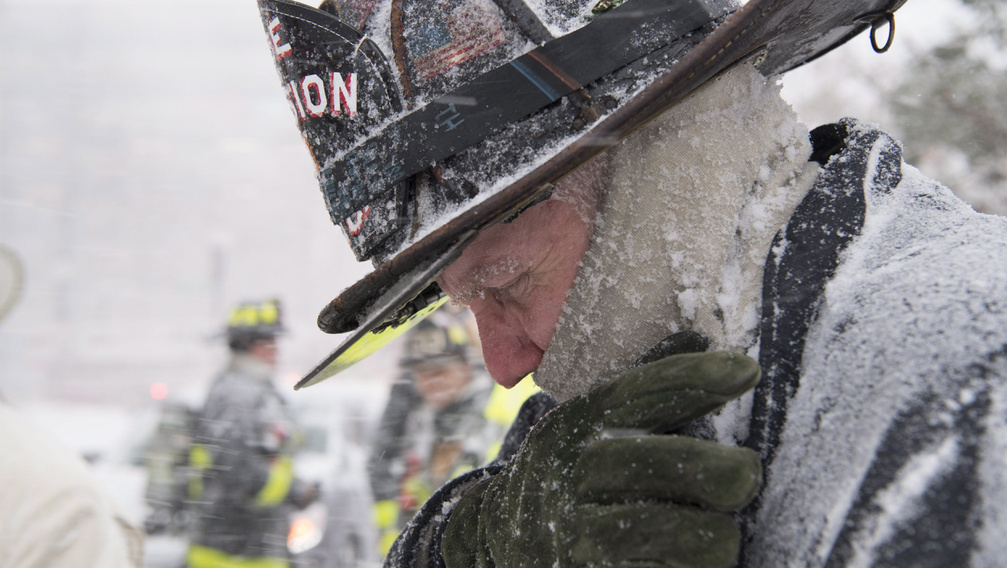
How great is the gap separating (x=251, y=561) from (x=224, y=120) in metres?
16.2

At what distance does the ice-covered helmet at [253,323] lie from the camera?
15.5ft

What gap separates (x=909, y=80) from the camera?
438 inches

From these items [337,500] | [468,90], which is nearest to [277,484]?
[337,500]

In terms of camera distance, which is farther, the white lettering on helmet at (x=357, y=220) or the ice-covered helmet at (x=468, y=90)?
the white lettering on helmet at (x=357, y=220)

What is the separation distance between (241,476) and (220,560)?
22.5 inches

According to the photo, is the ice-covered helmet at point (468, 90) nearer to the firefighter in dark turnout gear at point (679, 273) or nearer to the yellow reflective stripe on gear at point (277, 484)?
the firefighter in dark turnout gear at point (679, 273)

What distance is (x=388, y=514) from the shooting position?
4.33 m

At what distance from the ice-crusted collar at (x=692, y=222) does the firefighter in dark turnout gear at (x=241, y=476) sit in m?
3.78

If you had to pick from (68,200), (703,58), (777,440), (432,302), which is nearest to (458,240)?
(703,58)

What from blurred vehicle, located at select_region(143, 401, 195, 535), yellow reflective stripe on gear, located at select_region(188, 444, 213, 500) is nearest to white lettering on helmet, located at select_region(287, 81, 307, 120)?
yellow reflective stripe on gear, located at select_region(188, 444, 213, 500)

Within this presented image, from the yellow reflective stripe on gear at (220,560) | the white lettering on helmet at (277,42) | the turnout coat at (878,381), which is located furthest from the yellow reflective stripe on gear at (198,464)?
the turnout coat at (878,381)

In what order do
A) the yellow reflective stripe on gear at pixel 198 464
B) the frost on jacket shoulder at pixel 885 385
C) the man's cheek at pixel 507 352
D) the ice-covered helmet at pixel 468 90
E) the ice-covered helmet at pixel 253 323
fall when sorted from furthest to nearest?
1. the ice-covered helmet at pixel 253 323
2. the yellow reflective stripe on gear at pixel 198 464
3. the man's cheek at pixel 507 352
4. the ice-covered helmet at pixel 468 90
5. the frost on jacket shoulder at pixel 885 385

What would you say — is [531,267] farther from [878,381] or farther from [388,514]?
[388,514]

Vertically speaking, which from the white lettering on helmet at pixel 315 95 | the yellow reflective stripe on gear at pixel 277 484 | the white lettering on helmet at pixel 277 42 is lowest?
the yellow reflective stripe on gear at pixel 277 484
